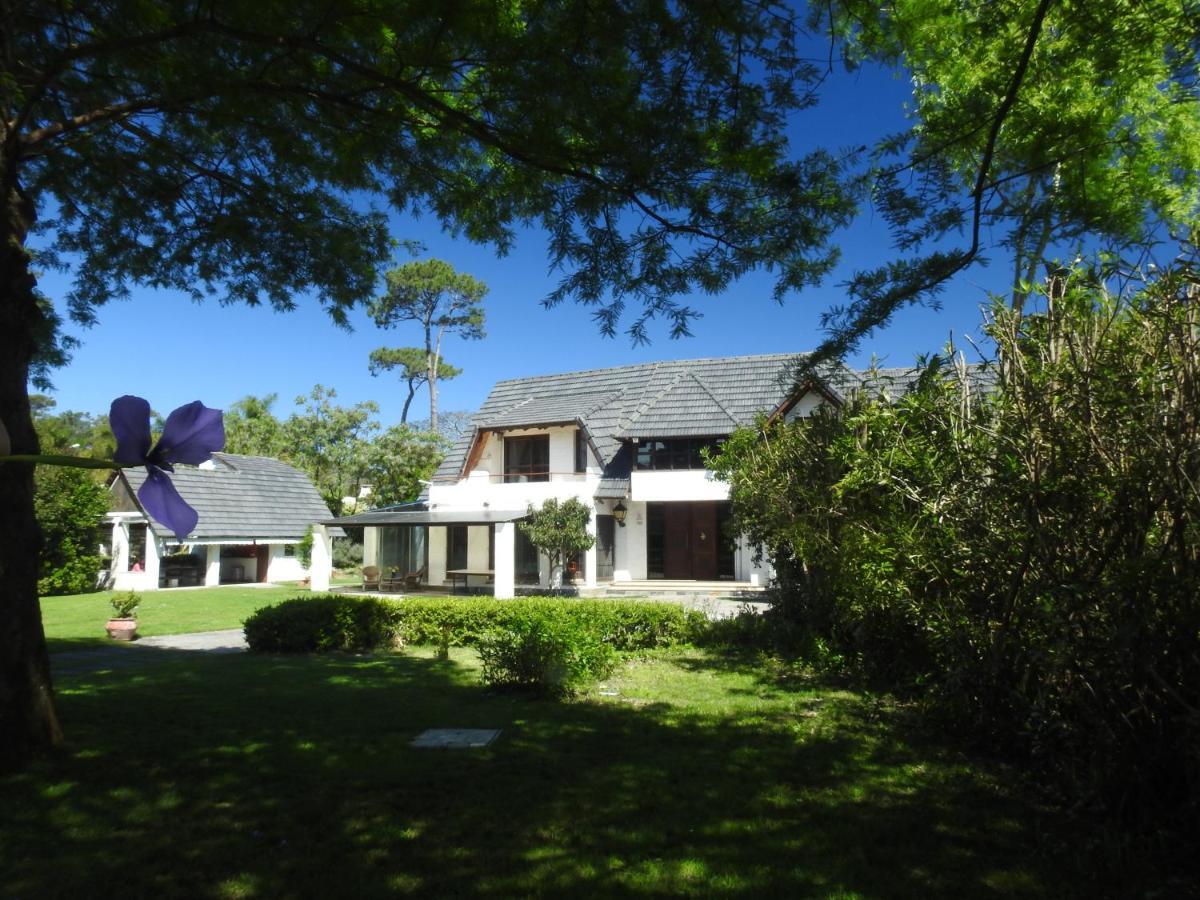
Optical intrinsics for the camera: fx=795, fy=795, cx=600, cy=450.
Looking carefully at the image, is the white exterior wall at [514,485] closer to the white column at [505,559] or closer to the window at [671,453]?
the window at [671,453]

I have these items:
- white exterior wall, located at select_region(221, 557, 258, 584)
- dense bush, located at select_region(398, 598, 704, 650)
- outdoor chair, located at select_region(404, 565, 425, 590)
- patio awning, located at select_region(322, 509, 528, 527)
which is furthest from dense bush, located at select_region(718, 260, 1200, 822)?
white exterior wall, located at select_region(221, 557, 258, 584)

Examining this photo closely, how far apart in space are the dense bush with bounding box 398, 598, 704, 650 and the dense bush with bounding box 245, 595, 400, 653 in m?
0.37

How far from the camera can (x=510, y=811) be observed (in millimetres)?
5172

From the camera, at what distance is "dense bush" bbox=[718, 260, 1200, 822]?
172 inches

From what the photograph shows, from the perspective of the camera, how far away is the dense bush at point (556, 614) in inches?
528

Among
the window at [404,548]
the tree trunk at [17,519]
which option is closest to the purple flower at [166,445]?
the tree trunk at [17,519]

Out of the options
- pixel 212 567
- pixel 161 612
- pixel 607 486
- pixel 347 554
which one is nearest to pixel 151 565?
pixel 212 567

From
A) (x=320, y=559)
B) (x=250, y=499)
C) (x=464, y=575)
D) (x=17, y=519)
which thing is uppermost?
(x=250, y=499)

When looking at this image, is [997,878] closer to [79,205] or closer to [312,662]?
[79,205]

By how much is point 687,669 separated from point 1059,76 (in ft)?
28.6

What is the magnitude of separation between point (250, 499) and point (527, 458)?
487 inches

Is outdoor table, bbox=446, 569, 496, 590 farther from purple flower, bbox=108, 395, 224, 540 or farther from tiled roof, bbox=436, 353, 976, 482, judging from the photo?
purple flower, bbox=108, 395, 224, 540

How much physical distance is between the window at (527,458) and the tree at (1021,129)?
1015 inches

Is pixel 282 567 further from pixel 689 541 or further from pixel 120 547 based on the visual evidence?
pixel 689 541
